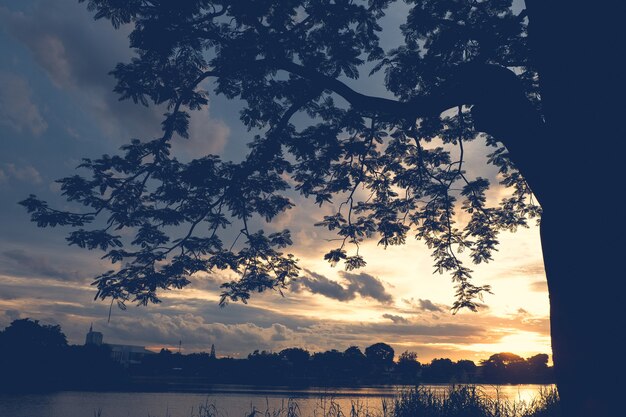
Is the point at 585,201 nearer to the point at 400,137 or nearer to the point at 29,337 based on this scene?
the point at 400,137

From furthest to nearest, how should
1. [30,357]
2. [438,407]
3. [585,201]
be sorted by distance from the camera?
[30,357]
[438,407]
[585,201]

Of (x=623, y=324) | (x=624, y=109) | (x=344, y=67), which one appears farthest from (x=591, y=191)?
(x=344, y=67)

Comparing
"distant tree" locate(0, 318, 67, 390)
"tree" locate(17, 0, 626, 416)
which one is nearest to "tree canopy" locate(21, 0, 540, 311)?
"tree" locate(17, 0, 626, 416)

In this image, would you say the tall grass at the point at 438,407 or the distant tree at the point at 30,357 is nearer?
the tall grass at the point at 438,407

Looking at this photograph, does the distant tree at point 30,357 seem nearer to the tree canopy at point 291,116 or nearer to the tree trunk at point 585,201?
the tree canopy at point 291,116

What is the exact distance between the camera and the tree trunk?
524 cm

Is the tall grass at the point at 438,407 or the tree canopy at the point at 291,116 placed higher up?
the tree canopy at the point at 291,116

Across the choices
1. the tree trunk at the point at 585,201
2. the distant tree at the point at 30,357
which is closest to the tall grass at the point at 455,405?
the tree trunk at the point at 585,201

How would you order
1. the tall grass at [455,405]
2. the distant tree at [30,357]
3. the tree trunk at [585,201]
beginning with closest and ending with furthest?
1. the tree trunk at [585,201]
2. the tall grass at [455,405]
3. the distant tree at [30,357]

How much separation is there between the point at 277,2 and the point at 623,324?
8476mm

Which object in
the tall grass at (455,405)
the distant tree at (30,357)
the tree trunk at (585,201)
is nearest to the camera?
the tree trunk at (585,201)

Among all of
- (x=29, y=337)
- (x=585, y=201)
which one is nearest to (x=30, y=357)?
(x=29, y=337)

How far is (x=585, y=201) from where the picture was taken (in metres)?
5.70

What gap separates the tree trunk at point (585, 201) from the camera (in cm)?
524
